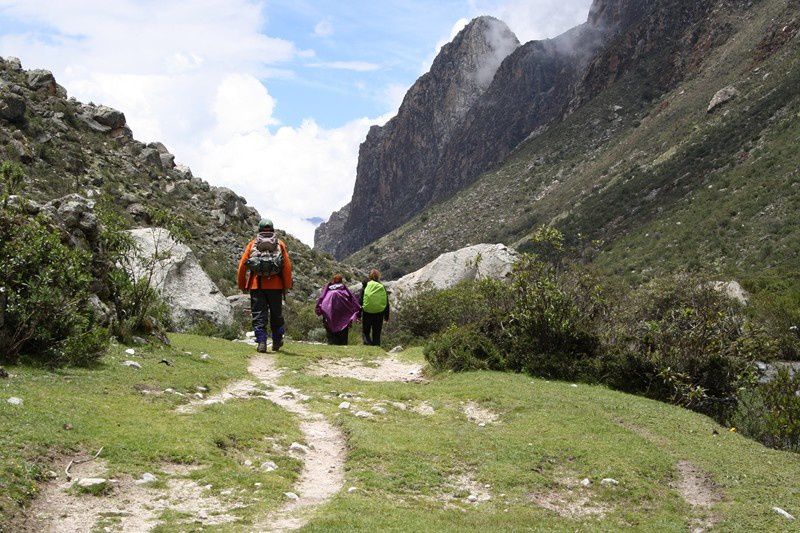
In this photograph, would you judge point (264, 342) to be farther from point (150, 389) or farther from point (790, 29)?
point (790, 29)

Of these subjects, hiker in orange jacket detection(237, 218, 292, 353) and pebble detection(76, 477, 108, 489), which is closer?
pebble detection(76, 477, 108, 489)

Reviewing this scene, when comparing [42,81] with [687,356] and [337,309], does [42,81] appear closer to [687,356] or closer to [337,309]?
[337,309]

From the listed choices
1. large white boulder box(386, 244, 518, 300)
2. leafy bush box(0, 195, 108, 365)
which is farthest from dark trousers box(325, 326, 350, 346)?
leafy bush box(0, 195, 108, 365)

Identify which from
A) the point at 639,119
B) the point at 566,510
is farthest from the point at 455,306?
the point at 639,119

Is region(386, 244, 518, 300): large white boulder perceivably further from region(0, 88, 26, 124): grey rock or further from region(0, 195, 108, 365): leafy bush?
region(0, 88, 26, 124): grey rock

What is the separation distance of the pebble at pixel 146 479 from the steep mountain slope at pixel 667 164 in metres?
14.6

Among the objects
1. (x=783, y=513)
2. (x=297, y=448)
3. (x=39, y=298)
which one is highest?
(x=39, y=298)

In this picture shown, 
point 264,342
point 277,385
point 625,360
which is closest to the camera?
point 277,385

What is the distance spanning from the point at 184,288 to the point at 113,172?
17.8 meters

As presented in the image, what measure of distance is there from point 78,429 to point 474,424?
5322mm

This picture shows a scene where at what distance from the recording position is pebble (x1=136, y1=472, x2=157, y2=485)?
6.00m

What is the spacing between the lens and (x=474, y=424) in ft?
31.8

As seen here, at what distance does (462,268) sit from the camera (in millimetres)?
25938

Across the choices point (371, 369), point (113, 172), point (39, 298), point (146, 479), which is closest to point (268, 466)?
point (146, 479)
